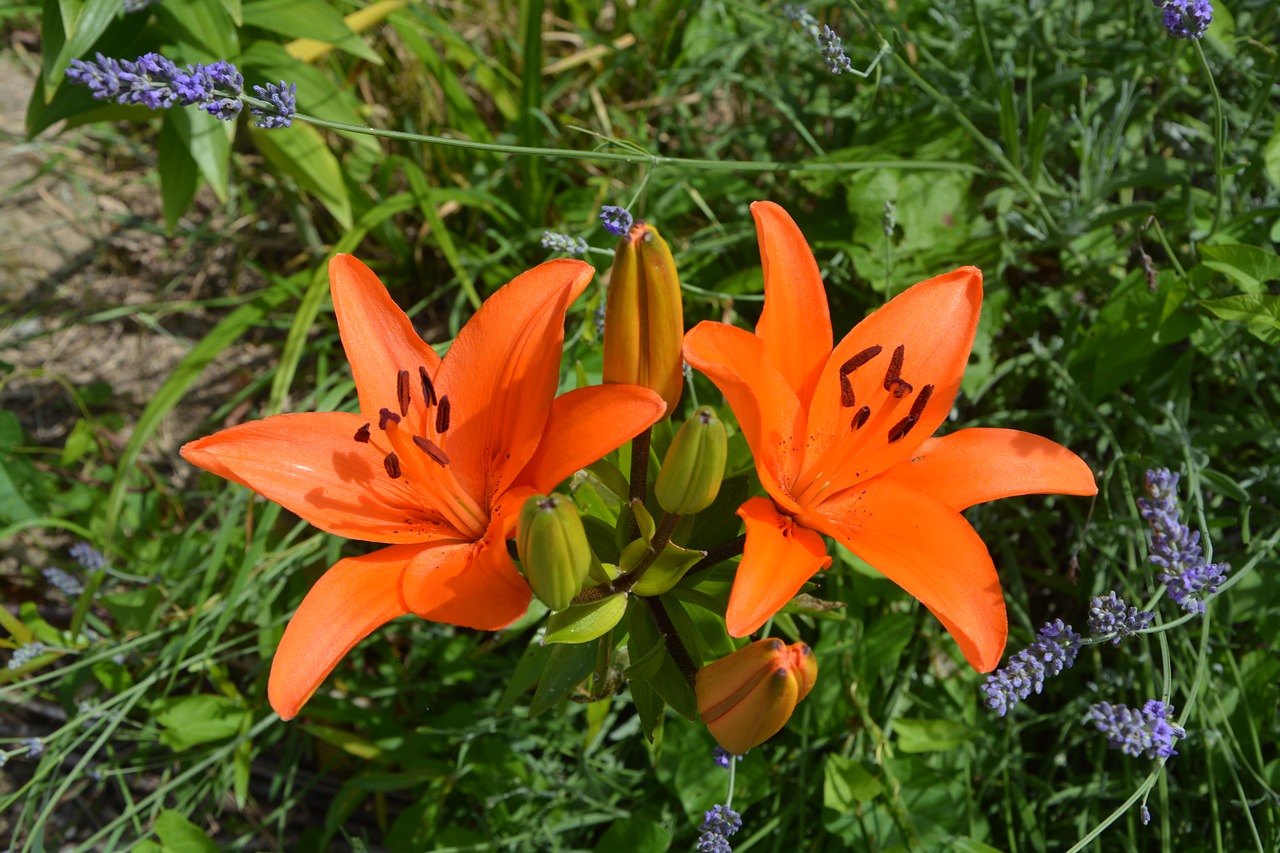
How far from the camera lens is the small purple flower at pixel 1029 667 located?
1.36m

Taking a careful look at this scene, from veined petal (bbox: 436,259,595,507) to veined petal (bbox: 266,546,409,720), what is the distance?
0.74ft

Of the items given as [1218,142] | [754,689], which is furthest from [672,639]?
[1218,142]

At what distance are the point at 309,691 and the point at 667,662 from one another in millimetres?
524

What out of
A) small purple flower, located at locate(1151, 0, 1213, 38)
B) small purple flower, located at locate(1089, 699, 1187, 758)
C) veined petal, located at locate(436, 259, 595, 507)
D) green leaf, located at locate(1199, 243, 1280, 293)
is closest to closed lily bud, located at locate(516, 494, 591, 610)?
veined petal, located at locate(436, 259, 595, 507)

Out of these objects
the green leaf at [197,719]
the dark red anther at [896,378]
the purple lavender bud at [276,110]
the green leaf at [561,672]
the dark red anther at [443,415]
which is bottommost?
the green leaf at [197,719]

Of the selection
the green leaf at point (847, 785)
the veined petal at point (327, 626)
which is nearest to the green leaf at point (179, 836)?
the veined petal at point (327, 626)

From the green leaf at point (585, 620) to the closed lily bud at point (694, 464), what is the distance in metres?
0.22

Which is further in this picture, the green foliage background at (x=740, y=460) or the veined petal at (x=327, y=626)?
the green foliage background at (x=740, y=460)

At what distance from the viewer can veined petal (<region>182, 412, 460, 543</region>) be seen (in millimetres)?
1434

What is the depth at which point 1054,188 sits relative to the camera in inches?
91.4

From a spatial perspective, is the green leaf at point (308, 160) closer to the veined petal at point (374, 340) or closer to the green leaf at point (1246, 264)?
the veined petal at point (374, 340)

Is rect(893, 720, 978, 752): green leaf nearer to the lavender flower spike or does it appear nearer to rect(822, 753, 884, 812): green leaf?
rect(822, 753, 884, 812): green leaf

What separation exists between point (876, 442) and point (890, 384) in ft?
0.33

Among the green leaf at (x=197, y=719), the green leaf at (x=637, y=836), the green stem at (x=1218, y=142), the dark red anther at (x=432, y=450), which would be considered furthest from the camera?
the green leaf at (x=197, y=719)
